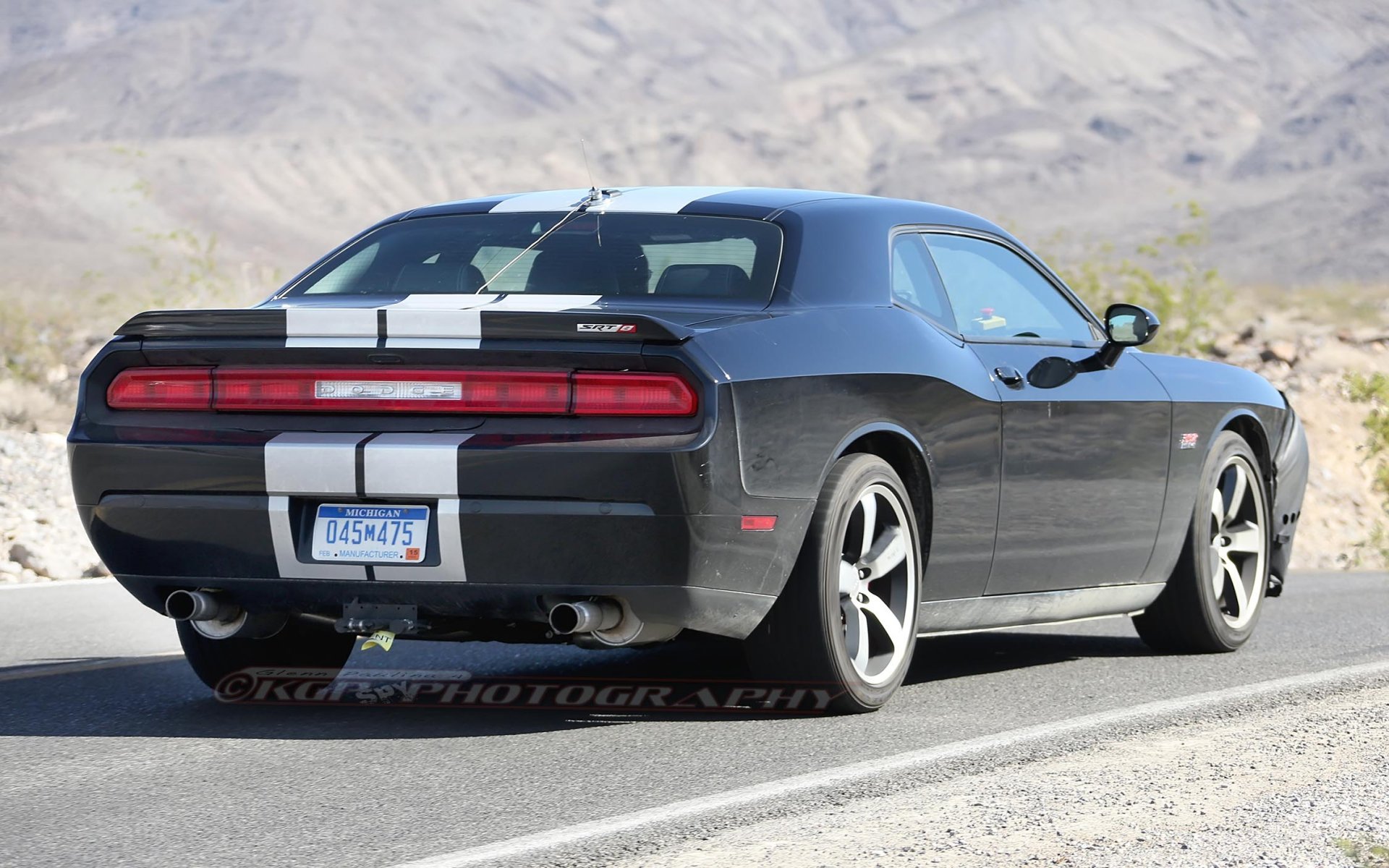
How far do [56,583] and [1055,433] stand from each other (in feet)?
18.9

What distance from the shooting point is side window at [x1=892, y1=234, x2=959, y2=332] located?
247 inches

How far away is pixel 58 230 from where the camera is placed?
78750 mm

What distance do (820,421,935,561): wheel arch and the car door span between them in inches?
15.3

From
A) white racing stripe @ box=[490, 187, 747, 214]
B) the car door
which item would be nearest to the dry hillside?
white racing stripe @ box=[490, 187, 747, 214]

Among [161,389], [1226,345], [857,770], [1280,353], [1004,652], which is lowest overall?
[1226,345]

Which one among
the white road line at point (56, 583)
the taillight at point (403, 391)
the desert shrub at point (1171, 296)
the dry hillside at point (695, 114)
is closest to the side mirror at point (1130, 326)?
the taillight at point (403, 391)

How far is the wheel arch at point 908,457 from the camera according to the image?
5.84 metres

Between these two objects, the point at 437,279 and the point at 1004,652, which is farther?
the point at 1004,652

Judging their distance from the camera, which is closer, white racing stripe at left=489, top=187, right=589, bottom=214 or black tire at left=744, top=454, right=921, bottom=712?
black tire at left=744, top=454, right=921, bottom=712

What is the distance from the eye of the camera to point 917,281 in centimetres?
638

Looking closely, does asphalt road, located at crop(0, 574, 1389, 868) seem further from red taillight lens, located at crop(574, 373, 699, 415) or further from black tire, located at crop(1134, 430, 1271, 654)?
red taillight lens, located at crop(574, 373, 699, 415)

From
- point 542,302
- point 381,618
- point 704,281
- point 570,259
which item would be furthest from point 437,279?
point 381,618

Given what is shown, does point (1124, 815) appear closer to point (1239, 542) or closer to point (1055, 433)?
point (1055, 433)

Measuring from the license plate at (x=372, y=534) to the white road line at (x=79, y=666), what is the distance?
2096 millimetres
